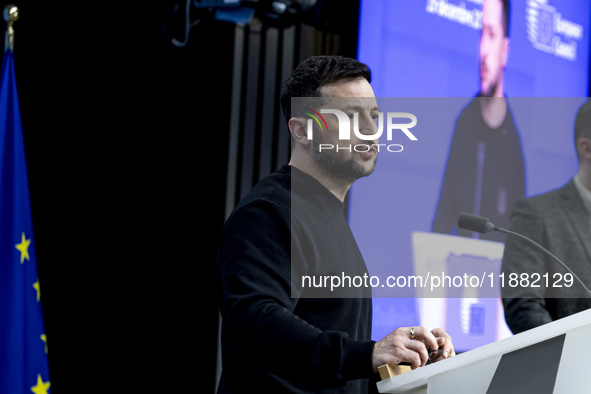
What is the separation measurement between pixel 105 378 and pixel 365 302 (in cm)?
152

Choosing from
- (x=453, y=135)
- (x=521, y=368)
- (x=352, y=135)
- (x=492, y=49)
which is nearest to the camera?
(x=521, y=368)

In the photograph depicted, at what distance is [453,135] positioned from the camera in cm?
305

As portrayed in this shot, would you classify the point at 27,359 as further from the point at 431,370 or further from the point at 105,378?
the point at 431,370

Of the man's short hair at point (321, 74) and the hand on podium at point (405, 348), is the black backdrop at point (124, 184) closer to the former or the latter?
the man's short hair at point (321, 74)

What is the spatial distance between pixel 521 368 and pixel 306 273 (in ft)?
1.60

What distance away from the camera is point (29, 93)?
276 centimetres

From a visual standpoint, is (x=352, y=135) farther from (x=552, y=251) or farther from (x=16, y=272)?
(x=16, y=272)

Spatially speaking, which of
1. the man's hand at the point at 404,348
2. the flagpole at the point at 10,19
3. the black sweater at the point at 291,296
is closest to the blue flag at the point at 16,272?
the flagpole at the point at 10,19

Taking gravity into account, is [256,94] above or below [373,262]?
above

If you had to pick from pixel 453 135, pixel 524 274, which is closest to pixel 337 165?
pixel 524 274

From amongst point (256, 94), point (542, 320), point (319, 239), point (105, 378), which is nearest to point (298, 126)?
point (319, 239)

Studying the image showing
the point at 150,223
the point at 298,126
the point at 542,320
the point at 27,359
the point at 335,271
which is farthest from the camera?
the point at 150,223

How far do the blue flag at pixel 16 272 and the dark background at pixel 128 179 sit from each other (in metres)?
0.20

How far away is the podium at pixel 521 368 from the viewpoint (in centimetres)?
117
